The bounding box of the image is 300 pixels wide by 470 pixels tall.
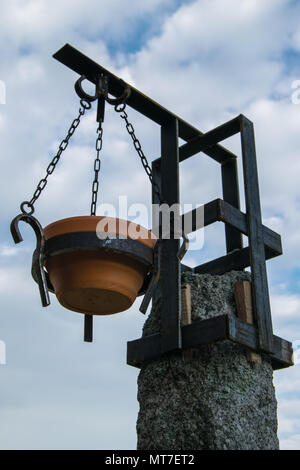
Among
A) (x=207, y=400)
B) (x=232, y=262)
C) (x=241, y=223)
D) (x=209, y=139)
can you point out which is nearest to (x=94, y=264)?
(x=207, y=400)

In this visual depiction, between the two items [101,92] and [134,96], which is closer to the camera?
[101,92]

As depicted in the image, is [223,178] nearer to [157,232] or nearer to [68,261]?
[157,232]

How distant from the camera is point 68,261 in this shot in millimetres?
2484

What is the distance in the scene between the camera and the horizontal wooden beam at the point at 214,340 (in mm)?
2686

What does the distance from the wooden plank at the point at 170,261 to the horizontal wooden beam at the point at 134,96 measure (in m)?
0.09

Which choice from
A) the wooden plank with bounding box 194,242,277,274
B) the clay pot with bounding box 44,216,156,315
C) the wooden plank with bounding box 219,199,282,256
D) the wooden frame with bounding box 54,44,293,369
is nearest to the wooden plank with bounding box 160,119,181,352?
the wooden frame with bounding box 54,44,293,369

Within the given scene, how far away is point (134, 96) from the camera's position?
124 inches

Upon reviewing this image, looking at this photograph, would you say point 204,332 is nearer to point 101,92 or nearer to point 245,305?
point 245,305

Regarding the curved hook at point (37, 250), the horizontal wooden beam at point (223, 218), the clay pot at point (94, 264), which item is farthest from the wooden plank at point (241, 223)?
Result: the curved hook at point (37, 250)

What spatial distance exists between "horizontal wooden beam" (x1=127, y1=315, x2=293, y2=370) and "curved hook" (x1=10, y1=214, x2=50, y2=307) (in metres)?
0.66

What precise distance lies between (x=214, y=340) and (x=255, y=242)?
65 cm

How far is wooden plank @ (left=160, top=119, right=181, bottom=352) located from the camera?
9.30 ft

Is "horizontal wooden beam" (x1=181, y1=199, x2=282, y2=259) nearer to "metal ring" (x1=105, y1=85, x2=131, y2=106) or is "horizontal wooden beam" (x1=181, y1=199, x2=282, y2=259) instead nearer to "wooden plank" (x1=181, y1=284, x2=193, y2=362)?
"wooden plank" (x1=181, y1=284, x2=193, y2=362)
